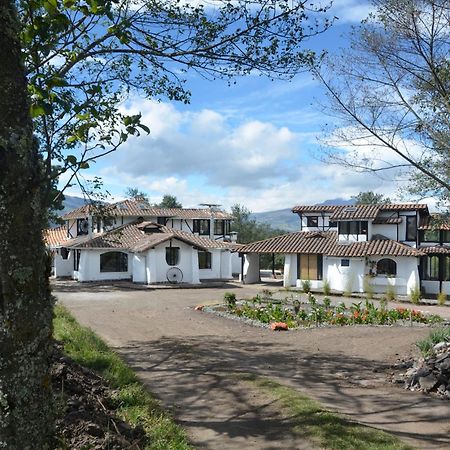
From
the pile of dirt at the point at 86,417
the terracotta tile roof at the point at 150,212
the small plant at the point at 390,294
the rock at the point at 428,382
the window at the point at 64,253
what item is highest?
the terracotta tile roof at the point at 150,212

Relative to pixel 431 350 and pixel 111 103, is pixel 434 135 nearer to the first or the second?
pixel 431 350

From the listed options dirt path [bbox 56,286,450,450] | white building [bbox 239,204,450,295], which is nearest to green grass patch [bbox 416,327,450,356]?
dirt path [bbox 56,286,450,450]

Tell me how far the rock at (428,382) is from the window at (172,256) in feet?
89.0

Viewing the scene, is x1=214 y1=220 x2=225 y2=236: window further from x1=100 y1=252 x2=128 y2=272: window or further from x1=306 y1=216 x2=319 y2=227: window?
x1=100 y1=252 x2=128 y2=272: window

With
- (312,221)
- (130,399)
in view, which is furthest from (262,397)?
(312,221)

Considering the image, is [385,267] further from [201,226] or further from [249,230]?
[249,230]

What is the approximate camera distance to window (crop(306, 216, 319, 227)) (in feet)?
127

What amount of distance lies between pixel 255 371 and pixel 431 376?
329 centimetres

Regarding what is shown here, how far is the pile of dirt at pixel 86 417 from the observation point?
4836mm

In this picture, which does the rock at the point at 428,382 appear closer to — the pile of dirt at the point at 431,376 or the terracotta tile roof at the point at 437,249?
the pile of dirt at the point at 431,376

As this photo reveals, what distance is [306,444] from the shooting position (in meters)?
5.96

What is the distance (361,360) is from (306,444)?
22.2 feet

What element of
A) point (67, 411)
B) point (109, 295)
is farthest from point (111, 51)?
point (109, 295)

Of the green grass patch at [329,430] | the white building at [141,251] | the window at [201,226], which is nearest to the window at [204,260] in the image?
the white building at [141,251]
